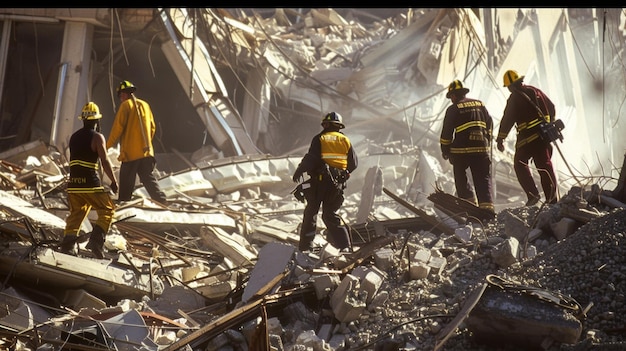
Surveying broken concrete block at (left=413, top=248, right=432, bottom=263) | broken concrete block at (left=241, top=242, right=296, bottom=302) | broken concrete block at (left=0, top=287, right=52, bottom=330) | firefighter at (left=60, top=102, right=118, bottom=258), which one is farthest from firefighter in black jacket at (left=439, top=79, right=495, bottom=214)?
broken concrete block at (left=0, top=287, right=52, bottom=330)

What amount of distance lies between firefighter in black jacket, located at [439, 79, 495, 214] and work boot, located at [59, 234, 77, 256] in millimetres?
3856

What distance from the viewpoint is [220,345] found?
5895mm

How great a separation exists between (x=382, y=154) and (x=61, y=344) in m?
7.51

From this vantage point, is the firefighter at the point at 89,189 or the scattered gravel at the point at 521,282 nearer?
the scattered gravel at the point at 521,282

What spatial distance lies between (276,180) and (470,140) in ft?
12.5

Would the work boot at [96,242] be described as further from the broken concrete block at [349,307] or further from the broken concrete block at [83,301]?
the broken concrete block at [349,307]

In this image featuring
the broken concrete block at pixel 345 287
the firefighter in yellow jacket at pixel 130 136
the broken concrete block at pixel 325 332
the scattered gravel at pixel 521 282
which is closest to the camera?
the scattered gravel at pixel 521 282

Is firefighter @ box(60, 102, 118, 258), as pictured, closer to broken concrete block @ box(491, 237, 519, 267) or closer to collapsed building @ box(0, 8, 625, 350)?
collapsed building @ box(0, 8, 625, 350)

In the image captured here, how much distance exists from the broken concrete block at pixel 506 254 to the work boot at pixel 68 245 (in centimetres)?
360

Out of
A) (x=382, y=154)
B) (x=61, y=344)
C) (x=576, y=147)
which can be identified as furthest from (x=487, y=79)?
(x=61, y=344)

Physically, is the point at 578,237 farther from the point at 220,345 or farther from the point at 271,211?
the point at 271,211

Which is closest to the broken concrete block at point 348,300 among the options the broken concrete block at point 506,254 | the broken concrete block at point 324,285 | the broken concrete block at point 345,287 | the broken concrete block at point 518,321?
the broken concrete block at point 345,287

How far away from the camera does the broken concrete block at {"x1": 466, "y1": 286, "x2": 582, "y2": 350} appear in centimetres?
A: 530

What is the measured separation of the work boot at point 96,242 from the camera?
7.77 metres
